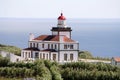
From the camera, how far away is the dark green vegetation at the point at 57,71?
124 feet

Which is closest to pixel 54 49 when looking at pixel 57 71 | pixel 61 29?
pixel 61 29

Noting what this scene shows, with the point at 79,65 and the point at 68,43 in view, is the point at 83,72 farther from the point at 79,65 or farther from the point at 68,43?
the point at 68,43

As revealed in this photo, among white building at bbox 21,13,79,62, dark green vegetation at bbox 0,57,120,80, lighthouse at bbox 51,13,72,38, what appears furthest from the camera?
lighthouse at bbox 51,13,72,38

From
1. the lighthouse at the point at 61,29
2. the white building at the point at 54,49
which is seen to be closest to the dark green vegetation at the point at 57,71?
the white building at the point at 54,49

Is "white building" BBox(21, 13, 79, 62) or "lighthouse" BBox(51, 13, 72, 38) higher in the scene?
"lighthouse" BBox(51, 13, 72, 38)

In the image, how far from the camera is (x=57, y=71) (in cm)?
4025

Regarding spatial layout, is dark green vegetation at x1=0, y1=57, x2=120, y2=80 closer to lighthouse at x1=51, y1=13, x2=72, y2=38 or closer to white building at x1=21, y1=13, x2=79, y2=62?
white building at x1=21, y1=13, x2=79, y2=62

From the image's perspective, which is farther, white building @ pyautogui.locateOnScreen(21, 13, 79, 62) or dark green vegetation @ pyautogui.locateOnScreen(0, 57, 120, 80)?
white building @ pyautogui.locateOnScreen(21, 13, 79, 62)

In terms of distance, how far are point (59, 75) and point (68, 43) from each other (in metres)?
12.8

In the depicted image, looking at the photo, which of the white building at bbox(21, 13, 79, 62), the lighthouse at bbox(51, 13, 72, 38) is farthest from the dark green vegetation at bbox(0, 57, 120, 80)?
the lighthouse at bbox(51, 13, 72, 38)

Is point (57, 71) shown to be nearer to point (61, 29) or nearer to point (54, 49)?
point (54, 49)

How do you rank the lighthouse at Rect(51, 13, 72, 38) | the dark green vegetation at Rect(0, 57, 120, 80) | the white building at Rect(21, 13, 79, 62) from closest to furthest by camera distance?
1. the dark green vegetation at Rect(0, 57, 120, 80)
2. the white building at Rect(21, 13, 79, 62)
3. the lighthouse at Rect(51, 13, 72, 38)

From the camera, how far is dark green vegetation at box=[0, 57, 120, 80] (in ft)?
124

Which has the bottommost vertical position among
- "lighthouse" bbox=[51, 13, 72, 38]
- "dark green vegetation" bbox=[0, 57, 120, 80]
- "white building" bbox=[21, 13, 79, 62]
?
"dark green vegetation" bbox=[0, 57, 120, 80]
